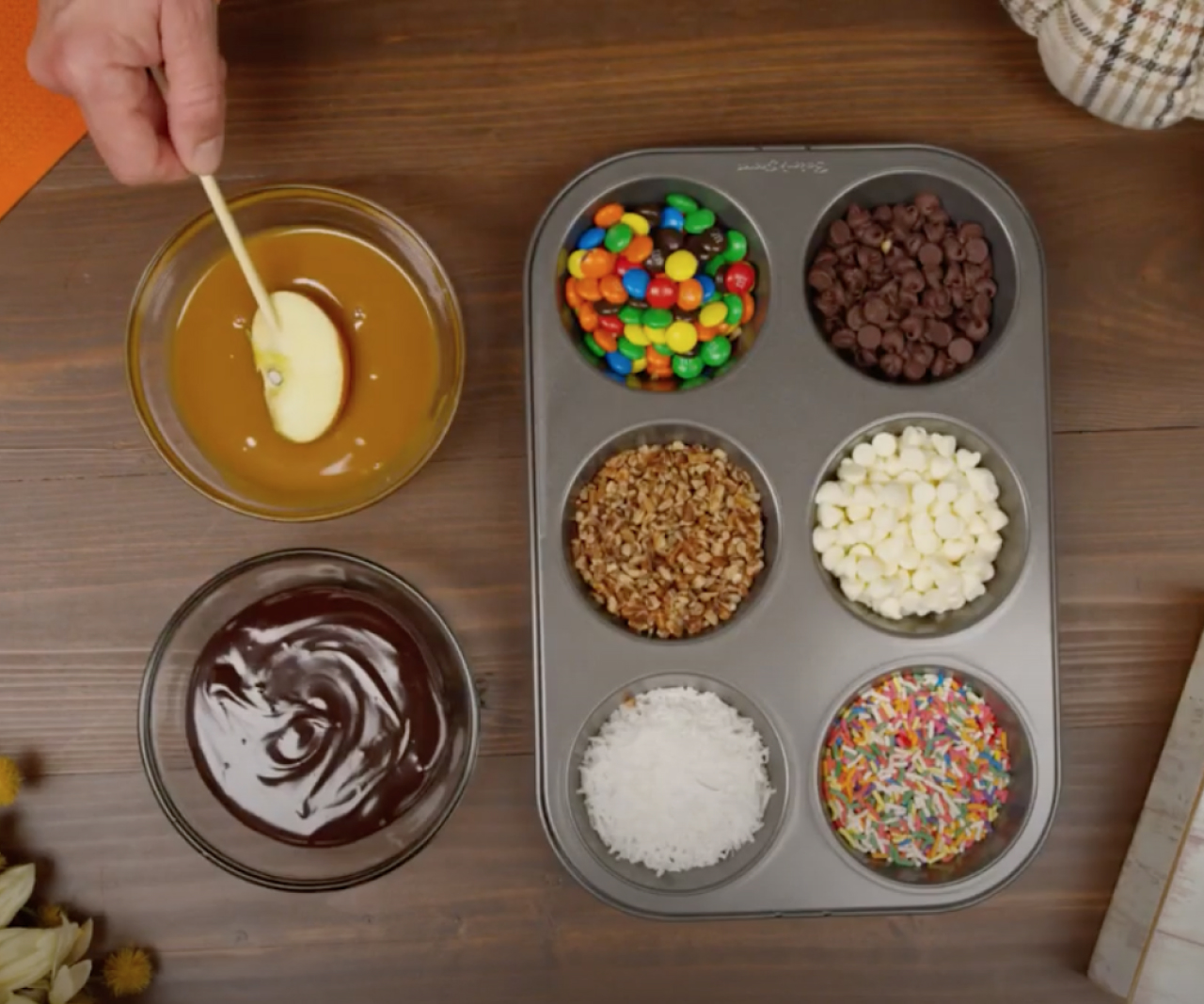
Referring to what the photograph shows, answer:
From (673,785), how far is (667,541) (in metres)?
0.31

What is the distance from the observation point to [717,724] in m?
1.50

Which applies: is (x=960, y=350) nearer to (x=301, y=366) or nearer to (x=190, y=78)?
(x=301, y=366)

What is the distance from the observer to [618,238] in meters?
1.50

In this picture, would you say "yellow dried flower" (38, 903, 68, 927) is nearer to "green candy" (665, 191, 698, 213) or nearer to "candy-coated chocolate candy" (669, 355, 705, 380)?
"candy-coated chocolate candy" (669, 355, 705, 380)

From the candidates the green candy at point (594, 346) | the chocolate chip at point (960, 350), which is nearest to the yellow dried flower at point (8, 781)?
the green candy at point (594, 346)

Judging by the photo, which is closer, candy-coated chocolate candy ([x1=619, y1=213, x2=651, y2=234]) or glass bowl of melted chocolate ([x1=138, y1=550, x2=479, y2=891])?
glass bowl of melted chocolate ([x1=138, y1=550, x2=479, y2=891])

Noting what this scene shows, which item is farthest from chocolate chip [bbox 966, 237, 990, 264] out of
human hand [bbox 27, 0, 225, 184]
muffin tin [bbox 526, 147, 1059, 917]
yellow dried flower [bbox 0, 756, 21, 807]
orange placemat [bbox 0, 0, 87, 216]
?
yellow dried flower [bbox 0, 756, 21, 807]

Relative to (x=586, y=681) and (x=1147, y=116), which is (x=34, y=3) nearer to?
(x=586, y=681)

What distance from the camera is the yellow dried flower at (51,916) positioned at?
1544 mm

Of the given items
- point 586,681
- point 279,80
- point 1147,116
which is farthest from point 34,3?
point 1147,116

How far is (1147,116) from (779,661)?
86 cm

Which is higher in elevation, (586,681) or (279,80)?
(279,80)

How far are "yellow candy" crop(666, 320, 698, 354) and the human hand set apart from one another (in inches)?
22.9

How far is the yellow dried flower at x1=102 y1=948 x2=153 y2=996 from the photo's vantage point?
1.53 m
